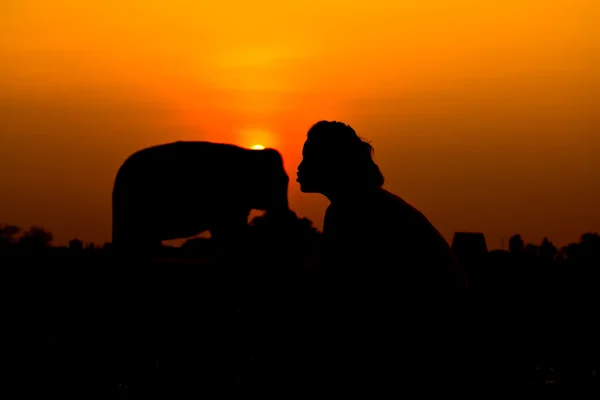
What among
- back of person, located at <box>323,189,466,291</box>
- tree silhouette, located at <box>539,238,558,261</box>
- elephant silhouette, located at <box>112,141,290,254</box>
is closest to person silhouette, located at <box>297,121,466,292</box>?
back of person, located at <box>323,189,466,291</box>

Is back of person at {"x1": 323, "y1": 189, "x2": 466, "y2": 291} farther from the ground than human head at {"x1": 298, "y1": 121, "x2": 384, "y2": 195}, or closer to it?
closer to it

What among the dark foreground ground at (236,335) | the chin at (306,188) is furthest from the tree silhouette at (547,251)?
the chin at (306,188)

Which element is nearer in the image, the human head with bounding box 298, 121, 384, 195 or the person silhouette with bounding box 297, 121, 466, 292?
the person silhouette with bounding box 297, 121, 466, 292

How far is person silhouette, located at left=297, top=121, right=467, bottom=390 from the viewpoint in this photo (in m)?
3.87

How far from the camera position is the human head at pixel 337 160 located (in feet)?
13.9

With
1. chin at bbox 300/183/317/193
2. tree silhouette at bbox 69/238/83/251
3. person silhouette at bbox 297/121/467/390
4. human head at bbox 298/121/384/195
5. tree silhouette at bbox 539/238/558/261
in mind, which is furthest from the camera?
tree silhouette at bbox 69/238/83/251

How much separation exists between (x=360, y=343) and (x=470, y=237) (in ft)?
28.2

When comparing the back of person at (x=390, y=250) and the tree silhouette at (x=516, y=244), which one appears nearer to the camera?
the back of person at (x=390, y=250)

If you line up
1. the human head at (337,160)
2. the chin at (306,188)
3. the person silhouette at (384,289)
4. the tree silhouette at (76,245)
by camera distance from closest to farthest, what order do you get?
the person silhouette at (384,289), the human head at (337,160), the chin at (306,188), the tree silhouette at (76,245)

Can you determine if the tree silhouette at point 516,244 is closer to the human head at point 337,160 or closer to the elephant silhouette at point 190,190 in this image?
the elephant silhouette at point 190,190

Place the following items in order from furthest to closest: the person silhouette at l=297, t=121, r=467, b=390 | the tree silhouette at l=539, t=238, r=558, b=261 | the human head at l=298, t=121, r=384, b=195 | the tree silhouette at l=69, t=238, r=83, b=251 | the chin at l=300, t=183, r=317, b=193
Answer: the tree silhouette at l=69, t=238, r=83, b=251 → the tree silhouette at l=539, t=238, r=558, b=261 → the chin at l=300, t=183, r=317, b=193 → the human head at l=298, t=121, r=384, b=195 → the person silhouette at l=297, t=121, r=467, b=390

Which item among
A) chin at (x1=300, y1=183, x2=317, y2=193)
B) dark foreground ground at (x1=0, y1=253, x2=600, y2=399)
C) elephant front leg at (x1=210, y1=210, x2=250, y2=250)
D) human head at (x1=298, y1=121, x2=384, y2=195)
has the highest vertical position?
elephant front leg at (x1=210, y1=210, x2=250, y2=250)

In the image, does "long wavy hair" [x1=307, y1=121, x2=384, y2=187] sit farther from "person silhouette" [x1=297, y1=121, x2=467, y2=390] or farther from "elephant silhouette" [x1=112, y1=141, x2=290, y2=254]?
"elephant silhouette" [x1=112, y1=141, x2=290, y2=254]

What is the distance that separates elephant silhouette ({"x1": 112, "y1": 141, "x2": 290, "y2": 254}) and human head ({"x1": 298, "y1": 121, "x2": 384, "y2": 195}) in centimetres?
1280
